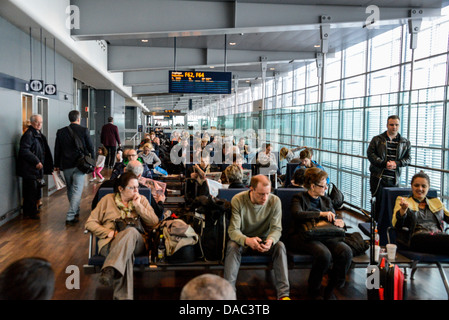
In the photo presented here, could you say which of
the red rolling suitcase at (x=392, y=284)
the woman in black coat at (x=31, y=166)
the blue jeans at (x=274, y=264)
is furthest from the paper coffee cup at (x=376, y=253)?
the woman in black coat at (x=31, y=166)

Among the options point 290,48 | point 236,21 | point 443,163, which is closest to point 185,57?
point 290,48

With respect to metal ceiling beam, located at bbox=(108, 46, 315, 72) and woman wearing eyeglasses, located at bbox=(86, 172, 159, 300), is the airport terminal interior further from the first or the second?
woman wearing eyeglasses, located at bbox=(86, 172, 159, 300)

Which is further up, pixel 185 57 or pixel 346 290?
pixel 185 57

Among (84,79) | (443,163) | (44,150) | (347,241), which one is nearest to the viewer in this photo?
(347,241)

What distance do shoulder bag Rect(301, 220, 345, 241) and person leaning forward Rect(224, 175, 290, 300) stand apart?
0.94 feet

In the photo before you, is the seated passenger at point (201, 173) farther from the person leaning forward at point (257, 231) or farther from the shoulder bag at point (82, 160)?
the shoulder bag at point (82, 160)

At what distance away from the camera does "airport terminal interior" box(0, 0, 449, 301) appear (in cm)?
462

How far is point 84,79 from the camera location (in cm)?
1588

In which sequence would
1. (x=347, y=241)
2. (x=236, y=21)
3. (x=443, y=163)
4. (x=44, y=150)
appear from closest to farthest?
1. (x=347, y=241)
2. (x=443, y=163)
3. (x=44, y=150)
4. (x=236, y=21)

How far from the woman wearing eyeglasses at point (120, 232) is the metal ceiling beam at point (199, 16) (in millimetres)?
5450

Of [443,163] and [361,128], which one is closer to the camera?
[443,163]

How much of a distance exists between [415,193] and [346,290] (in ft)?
4.49

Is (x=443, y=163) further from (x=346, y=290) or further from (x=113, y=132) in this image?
(x=113, y=132)

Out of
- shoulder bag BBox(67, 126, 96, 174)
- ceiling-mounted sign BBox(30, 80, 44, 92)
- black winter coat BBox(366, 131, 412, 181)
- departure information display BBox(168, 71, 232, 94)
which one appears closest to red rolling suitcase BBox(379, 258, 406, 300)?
black winter coat BBox(366, 131, 412, 181)
